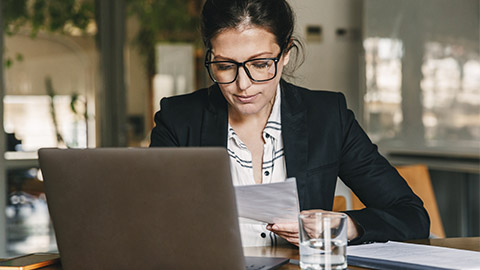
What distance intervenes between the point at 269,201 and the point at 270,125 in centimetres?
61

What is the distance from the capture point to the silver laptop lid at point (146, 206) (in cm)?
94

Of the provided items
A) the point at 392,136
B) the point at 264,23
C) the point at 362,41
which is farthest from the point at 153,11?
the point at 264,23

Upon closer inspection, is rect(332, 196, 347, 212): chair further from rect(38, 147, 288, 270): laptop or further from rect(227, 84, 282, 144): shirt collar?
rect(38, 147, 288, 270): laptop

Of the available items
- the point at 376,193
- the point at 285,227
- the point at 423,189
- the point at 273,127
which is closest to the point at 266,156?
the point at 273,127

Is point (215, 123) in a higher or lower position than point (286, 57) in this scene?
lower

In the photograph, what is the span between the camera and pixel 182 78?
16.1ft

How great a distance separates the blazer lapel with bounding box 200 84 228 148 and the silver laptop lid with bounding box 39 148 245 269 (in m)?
0.70

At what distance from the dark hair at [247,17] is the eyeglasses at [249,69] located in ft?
0.29

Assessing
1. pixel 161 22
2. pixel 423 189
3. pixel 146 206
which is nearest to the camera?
pixel 146 206

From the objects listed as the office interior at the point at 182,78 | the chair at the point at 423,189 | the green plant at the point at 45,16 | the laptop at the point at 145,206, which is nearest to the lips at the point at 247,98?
the laptop at the point at 145,206

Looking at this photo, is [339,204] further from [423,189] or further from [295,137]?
[423,189]

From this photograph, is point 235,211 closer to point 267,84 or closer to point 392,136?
point 267,84

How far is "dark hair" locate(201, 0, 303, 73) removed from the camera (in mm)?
1591

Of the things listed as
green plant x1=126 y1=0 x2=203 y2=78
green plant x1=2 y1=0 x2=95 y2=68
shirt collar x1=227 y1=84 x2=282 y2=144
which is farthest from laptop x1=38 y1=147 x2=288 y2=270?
green plant x1=126 y1=0 x2=203 y2=78
